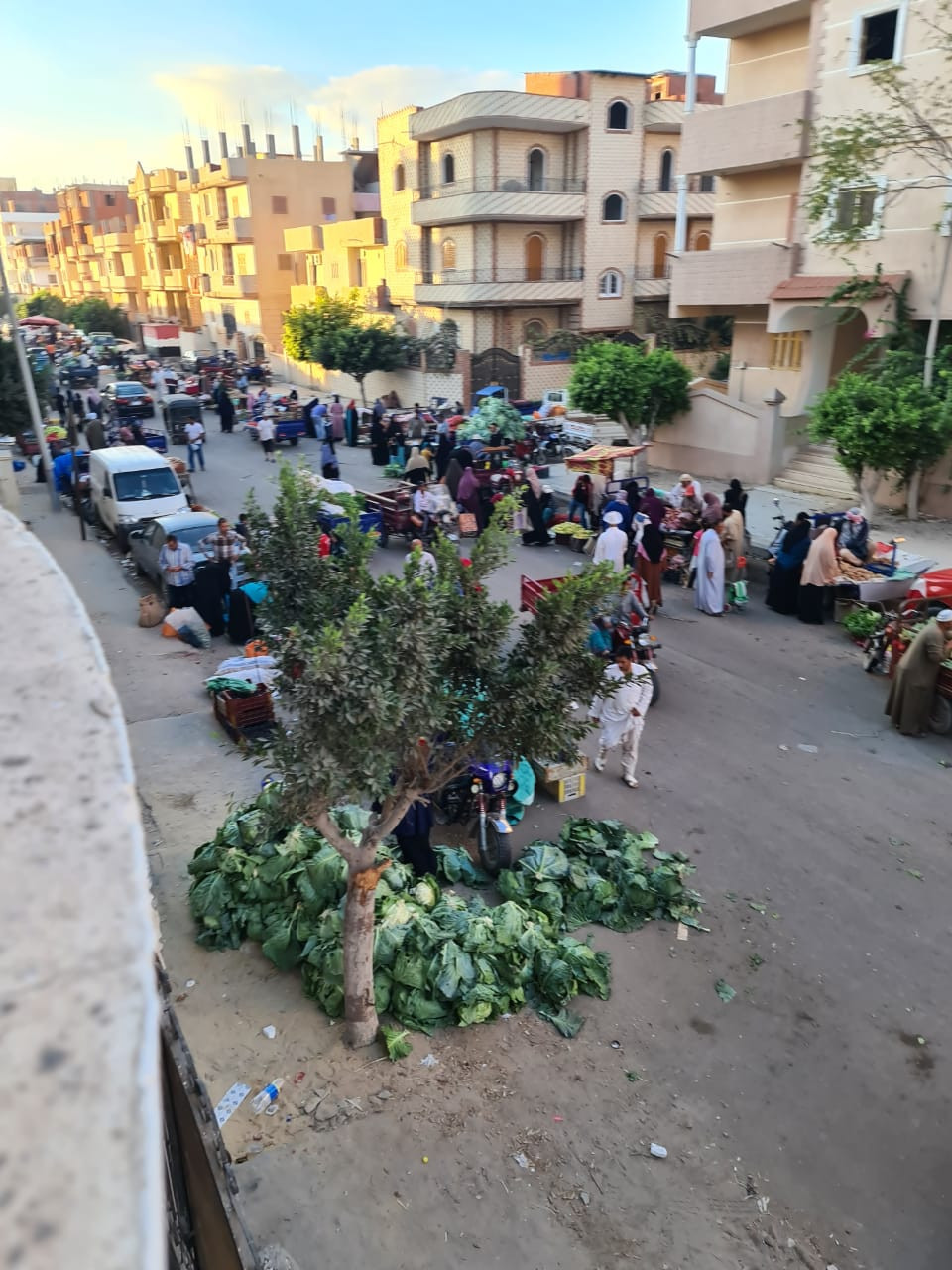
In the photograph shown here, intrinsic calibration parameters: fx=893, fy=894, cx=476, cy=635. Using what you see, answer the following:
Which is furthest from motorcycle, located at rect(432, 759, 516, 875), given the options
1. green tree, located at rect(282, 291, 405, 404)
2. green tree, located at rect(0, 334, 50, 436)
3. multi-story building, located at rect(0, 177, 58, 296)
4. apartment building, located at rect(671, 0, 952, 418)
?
multi-story building, located at rect(0, 177, 58, 296)

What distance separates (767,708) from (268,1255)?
25.8ft

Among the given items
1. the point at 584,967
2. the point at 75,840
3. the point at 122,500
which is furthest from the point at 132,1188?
the point at 122,500

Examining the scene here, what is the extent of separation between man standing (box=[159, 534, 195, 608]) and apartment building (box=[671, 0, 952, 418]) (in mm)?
13829

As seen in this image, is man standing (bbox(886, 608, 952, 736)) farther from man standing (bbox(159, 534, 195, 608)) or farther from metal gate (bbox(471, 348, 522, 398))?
metal gate (bbox(471, 348, 522, 398))

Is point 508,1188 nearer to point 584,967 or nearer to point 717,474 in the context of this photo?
point 584,967

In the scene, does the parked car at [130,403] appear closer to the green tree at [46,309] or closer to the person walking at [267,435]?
the person walking at [267,435]

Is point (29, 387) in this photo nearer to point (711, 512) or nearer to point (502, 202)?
point (711, 512)

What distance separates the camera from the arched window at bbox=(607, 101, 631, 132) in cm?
3294

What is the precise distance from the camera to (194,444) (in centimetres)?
2312

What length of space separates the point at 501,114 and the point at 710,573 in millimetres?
A: 24003

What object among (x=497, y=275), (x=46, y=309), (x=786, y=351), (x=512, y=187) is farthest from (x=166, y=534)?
(x=46, y=309)

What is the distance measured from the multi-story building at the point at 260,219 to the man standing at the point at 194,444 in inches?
1034

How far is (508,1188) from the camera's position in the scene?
15.9ft

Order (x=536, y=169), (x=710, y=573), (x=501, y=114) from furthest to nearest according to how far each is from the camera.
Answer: (x=536, y=169) < (x=501, y=114) < (x=710, y=573)
